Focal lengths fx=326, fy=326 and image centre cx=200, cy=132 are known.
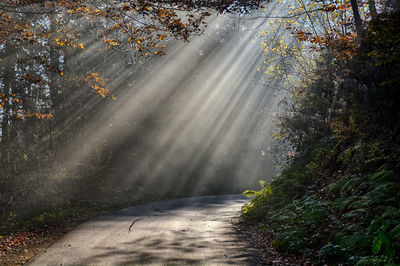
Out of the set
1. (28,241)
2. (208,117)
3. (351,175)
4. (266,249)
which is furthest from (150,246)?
(208,117)

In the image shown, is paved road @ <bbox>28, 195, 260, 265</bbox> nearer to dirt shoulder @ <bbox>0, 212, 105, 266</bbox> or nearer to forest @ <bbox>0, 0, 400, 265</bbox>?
dirt shoulder @ <bbox>0, 212, 105, 266</bbox>

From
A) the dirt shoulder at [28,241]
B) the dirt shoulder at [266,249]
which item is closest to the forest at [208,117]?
the dirt shoulder at [266,249]

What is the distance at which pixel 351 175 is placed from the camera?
870 cm

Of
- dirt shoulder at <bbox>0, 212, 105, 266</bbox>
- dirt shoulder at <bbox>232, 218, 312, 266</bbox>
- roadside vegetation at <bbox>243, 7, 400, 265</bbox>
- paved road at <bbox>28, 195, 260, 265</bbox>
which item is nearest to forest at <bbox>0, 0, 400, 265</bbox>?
roadside vegetation at <bbox>243, 7, 400, 265</bbox>

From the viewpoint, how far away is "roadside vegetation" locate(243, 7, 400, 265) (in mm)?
5570

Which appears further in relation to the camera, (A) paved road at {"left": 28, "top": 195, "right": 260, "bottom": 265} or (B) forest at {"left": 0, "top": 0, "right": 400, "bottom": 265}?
(B) forest at {"left": 0, "top": 0, "right": 400, "bottom": 265}

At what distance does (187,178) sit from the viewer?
30078mm

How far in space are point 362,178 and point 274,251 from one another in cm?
279

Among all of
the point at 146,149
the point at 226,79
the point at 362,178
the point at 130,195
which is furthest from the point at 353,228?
the point at 226,79

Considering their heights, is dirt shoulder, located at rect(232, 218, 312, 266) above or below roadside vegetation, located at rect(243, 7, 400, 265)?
below

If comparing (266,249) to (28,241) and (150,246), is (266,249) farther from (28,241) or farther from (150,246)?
(28,241)

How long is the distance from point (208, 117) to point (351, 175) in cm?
2601


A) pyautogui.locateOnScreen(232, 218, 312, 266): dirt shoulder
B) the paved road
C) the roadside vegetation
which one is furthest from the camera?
the paved road

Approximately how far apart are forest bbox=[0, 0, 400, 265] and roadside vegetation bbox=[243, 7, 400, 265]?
4 cm
